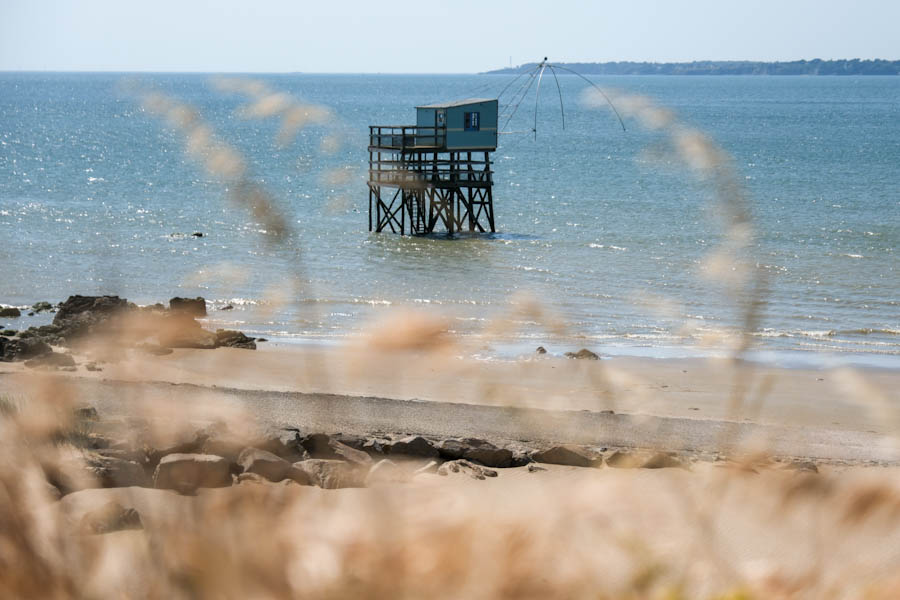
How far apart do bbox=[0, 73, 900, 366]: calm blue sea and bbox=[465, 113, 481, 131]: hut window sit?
150 inches

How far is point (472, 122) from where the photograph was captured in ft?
119

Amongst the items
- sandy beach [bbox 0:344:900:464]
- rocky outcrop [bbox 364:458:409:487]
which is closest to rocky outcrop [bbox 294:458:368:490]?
rocky outcrop [bbox 364:458:409:487]

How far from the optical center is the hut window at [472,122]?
3638 cm

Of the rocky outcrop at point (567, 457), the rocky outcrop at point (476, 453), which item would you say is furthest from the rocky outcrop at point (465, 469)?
the rocky outcrop at point (567, 457)

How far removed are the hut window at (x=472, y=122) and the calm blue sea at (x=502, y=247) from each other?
3817 mm

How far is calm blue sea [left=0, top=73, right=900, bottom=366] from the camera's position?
7.30 ft

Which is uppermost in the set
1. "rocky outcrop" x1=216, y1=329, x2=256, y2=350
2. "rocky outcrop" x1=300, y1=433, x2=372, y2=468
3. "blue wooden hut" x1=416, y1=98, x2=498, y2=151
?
"blue wooden hut" x1=416, y1=98, x2=498, y2=151

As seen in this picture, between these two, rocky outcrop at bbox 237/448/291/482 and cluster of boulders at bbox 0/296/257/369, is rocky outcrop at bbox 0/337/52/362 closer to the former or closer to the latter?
cluster of boulders at bbox 0/296/257/369

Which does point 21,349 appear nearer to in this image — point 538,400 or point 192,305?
point 192,305

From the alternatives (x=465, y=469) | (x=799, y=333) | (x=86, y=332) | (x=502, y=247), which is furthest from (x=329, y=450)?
(x=502, y=247)

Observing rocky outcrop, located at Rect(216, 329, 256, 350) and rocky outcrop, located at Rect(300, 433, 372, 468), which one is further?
rocky outcrop, located at Rect(216, 329, 256, 350)

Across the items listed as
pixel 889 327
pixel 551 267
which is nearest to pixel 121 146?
pixel 551 267

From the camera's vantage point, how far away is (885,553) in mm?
1384

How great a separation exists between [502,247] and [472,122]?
14.2 ft
